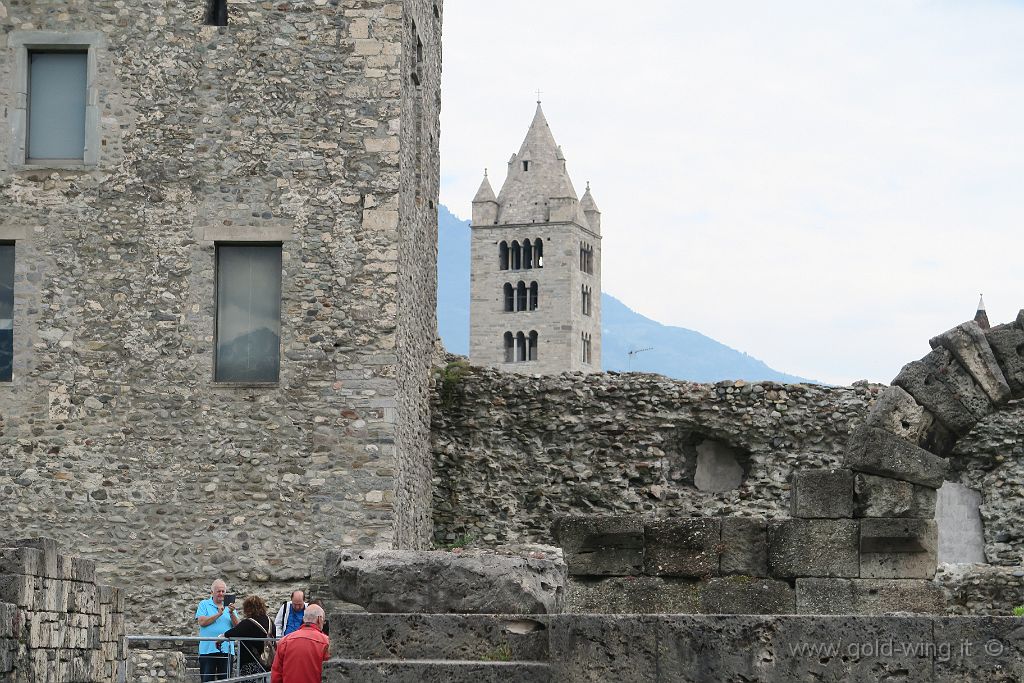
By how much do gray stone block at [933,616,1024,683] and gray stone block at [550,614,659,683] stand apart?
1538mm

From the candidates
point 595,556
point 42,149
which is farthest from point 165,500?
point 595,556

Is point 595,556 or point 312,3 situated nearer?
point 595,556

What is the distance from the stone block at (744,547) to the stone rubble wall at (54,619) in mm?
5241

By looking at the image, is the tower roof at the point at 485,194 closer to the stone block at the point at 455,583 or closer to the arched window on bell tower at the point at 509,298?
the arched window on bell tower at the point at 509,298

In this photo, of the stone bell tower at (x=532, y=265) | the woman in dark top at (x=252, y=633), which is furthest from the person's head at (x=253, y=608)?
the stone bell tower at (x=532, y=265)

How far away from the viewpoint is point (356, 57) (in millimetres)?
18328

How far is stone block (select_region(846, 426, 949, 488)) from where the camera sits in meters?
12.8

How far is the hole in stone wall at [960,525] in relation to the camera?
20734 millimetres

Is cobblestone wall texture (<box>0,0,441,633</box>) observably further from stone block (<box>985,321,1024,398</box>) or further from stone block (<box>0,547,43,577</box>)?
stone block (<box>985,321,1024,398</box>)

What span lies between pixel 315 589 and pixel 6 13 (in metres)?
7.51

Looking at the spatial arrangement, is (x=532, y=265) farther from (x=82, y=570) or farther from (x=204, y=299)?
(x=82, y=570)

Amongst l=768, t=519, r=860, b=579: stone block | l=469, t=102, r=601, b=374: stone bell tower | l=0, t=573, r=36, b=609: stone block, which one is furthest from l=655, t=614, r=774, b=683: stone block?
l=469, t=102, r=601, b=374: stone bell tower

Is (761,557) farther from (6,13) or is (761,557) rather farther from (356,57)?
(6,13)

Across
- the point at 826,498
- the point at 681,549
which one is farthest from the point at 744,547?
the point at 826,498
